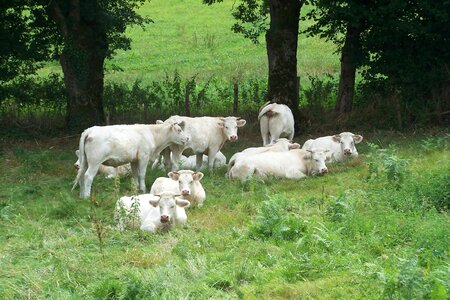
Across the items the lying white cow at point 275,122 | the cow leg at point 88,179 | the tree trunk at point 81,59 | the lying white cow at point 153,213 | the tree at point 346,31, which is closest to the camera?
the lying white cow at point 153,213

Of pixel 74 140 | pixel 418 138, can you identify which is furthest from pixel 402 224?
pixel 74 140

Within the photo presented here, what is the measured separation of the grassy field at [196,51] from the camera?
122 feet

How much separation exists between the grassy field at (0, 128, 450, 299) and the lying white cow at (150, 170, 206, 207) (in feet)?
0.77

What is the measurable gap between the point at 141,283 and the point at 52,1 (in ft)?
52.0

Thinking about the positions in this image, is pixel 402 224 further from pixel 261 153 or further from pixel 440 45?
pixel 440 45

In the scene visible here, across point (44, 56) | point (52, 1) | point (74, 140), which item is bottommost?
point (74, 140)

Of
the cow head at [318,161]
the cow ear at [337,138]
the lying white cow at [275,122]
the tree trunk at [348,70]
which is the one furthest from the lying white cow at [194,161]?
the tree trunk at [348,70]

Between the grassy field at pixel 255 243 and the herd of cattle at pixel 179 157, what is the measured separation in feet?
1.16

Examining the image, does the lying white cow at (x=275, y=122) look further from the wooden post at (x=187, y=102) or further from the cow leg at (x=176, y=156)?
the wooden post at (x=187, y=102)

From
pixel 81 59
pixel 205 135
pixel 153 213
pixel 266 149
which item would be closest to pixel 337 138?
pixel 266 149

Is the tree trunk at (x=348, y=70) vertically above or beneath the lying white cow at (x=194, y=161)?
above

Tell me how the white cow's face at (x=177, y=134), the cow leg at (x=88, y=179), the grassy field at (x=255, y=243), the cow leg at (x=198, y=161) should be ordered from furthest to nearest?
the cow leg at (x=198, y=161) < the white cow's face at (x=177, y=134) < the cow leg at (x=88, y=179) < the grassy field at (x=255, y=243)

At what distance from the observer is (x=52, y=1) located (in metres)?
23.3

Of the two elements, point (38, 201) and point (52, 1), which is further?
point (52, 1)
